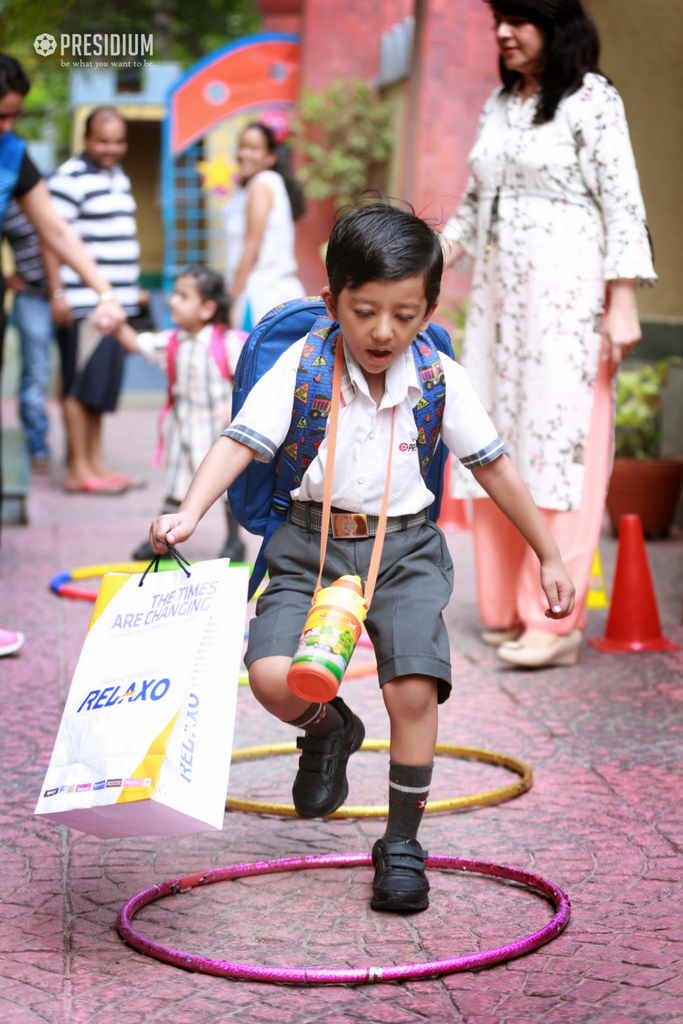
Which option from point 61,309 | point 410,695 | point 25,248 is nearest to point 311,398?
point 410,695

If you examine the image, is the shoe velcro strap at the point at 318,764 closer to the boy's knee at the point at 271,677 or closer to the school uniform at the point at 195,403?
the boy's knee at the point at 271,677

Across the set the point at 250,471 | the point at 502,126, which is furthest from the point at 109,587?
the point at 502,126

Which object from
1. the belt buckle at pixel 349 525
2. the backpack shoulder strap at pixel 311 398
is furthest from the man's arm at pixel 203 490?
the belt buckle at pixel 349 525

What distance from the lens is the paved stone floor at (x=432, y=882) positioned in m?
2.30

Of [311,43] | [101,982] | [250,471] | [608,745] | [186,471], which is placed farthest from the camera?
[311,43]

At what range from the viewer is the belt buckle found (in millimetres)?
2787

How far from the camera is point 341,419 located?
2758 mm

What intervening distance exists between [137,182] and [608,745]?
19.8 m

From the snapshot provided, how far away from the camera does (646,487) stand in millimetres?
7156

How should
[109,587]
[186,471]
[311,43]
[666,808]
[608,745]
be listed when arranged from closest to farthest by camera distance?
[109,587], [666,808], [608,745], [186,471], [311,43]

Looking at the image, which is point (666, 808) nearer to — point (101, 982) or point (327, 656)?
point (327, 656)

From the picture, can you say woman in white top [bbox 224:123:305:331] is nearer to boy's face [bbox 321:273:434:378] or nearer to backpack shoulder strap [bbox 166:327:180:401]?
backpack shoulder strap [bbox 166:327:180:401]

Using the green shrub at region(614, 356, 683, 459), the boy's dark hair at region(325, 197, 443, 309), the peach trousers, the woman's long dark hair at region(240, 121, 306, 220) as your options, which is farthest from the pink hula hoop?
the woman's long dark hair at region(240, 121, 306, 220)

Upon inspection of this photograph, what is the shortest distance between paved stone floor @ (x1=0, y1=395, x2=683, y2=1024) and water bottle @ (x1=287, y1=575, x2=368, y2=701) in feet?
1.85
